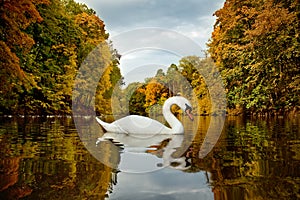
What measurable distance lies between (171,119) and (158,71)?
1860 mm

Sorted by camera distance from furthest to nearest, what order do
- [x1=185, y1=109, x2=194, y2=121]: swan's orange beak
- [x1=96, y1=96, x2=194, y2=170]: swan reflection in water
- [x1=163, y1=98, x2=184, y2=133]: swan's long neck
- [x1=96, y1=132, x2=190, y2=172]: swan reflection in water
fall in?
[x1=185, y1=109, x2=194, y2=121]: swan's orange beak → [x1=163, y1=98, x2=184, y2=133]: swan's long neck → [x1=96, y1=96, x2=194, y2=170]: swan reflection in water → [x1=96, y1=132, x2=190, y2=172]: swan reflection in water

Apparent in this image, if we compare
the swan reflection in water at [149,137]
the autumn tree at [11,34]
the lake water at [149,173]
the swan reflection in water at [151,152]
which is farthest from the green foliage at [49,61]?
the lake water at [149,173]

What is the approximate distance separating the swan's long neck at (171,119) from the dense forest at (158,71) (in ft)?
3.67

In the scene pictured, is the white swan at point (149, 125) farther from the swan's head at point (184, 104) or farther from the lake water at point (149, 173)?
the lake water at point (149, 173)

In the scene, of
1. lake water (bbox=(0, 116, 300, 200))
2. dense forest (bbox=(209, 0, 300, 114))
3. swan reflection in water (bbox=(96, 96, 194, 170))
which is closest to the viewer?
lake water (bbox=(0, 116, 300, 200))

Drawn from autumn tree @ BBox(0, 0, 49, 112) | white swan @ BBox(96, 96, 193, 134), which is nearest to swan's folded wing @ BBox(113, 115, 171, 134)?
white swan @ BBox(96, 96, 193, 134)

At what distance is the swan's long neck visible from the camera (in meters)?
7.89

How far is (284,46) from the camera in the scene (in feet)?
49.5

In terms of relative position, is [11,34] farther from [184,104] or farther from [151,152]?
[151,152]

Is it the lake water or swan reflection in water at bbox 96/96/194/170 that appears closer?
the lake water

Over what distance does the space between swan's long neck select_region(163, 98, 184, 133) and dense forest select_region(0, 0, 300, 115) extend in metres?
1.12

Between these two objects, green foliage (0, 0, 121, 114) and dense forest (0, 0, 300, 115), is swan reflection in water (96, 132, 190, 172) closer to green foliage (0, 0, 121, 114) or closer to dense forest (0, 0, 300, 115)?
dense forest (0, 0, 300, 115)

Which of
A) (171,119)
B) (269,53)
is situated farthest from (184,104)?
(269,53)

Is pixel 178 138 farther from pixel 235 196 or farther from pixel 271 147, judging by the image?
pixel 235 196
